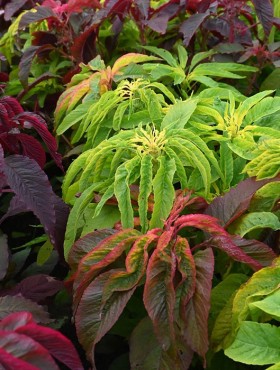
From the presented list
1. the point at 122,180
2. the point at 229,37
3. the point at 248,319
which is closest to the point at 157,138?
the point at 122,180

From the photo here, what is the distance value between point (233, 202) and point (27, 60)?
92 cm

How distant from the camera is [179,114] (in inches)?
48.3

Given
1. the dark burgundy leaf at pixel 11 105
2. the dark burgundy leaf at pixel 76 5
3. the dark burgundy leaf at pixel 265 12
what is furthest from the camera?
the dark burgundy leaf at pixel 76 5

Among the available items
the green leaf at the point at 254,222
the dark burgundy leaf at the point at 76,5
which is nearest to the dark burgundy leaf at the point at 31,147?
the green leaf at the point at 254,222

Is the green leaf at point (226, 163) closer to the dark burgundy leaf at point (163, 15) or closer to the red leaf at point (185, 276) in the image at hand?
the red leaf at point (185, 276)

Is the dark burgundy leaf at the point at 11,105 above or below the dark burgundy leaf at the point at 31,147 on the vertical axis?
above

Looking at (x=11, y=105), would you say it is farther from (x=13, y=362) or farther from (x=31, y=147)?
(x=13, y=362)

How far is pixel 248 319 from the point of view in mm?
975

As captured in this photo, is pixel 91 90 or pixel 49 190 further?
pixel 91 90

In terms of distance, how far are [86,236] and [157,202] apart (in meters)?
0.14

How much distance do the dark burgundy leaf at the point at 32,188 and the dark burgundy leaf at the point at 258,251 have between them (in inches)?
14.4

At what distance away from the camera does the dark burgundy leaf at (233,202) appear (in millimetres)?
1060

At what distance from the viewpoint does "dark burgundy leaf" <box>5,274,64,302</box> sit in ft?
3.83

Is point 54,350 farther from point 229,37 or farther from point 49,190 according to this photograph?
point 229,37
